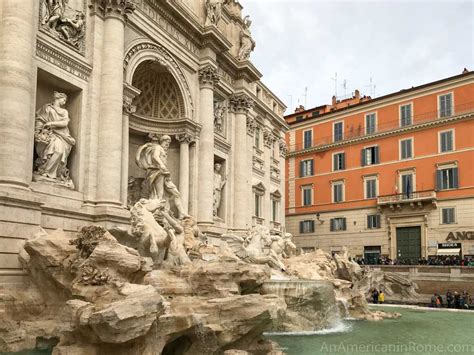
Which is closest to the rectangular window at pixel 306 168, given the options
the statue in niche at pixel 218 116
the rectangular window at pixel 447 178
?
the rectangular window at pixel 447 178

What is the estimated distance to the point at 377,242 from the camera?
3722 centimetres

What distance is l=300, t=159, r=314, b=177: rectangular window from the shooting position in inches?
1688

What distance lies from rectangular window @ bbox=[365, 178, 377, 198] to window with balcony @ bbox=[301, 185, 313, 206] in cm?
533

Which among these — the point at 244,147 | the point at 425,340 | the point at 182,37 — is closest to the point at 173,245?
the point at 425,340

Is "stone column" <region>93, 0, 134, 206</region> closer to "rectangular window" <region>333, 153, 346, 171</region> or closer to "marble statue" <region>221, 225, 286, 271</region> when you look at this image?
"marble statue" <region>221, 225, 286, 271</region>

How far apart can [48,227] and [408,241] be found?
28.1 m

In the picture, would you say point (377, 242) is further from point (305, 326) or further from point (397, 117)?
point (305, 326)

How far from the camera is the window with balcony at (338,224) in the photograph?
39656mm

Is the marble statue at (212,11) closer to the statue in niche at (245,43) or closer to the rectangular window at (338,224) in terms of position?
the statue in niche at (245,43)

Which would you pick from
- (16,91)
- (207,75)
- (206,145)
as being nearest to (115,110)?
(16,91)

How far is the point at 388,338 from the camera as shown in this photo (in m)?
14.3

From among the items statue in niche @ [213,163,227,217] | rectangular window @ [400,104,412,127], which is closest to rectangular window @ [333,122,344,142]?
rectangular window @ [400,104,412,127]

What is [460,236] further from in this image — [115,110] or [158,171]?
[115,110]

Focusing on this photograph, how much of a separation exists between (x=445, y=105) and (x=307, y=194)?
520 inches
